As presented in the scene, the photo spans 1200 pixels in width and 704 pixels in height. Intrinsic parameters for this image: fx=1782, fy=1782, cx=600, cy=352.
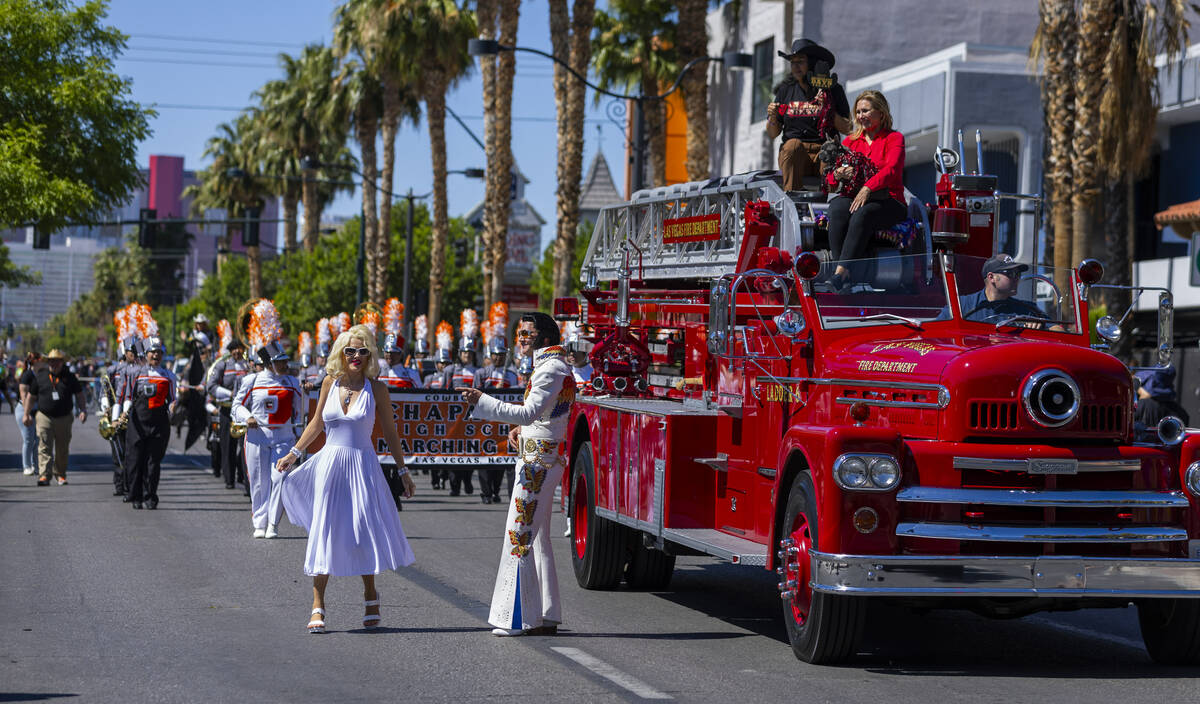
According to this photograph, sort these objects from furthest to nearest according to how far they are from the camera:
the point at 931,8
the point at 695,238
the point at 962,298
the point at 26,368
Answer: the point at 931,8 → the point at 26,368 → the point at 695,238 → the point at 962,298

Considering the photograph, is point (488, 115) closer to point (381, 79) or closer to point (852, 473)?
point (381, 79)

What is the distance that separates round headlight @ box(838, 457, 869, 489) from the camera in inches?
348

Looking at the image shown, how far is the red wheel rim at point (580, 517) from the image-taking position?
44.0 ft

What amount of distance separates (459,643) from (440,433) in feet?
35.1

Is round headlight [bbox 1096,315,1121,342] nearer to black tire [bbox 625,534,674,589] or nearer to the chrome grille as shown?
the chrome grille

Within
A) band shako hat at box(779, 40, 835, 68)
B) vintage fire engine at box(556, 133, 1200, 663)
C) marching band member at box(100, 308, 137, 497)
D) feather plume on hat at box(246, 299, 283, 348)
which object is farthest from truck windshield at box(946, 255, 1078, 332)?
marching band member at box(100, 308, 137, 497)

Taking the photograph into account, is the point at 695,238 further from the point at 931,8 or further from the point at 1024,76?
the point at 931,8

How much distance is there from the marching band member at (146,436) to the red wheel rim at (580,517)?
7.81 metres

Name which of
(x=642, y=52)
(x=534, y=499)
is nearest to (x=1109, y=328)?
(x=534, y=499)

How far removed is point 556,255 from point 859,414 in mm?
27185

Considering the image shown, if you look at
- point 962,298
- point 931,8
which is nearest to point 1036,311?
point 962,298

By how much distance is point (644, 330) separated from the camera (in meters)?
14.3

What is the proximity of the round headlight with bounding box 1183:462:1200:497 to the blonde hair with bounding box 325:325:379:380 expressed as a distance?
4.70 metres

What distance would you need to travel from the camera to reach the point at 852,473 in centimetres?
885
